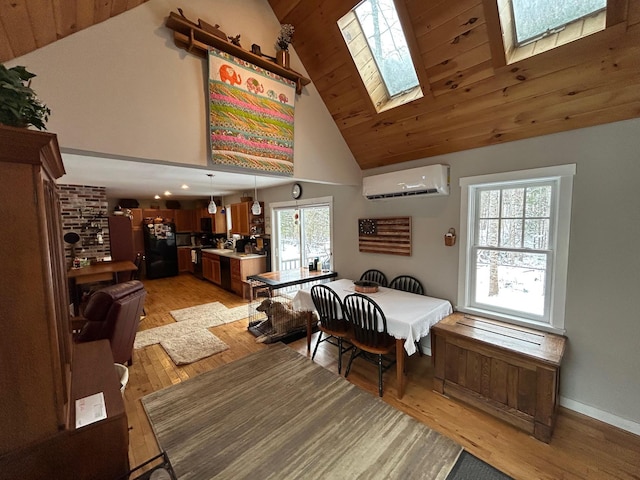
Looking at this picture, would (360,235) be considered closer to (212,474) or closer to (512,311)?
(512,311)

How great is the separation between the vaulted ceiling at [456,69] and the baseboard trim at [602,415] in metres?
2.29

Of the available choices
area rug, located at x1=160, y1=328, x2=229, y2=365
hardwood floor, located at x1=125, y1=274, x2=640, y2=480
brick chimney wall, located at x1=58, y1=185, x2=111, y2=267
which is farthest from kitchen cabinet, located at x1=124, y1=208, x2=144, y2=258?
hardwood floor, located at x1=125, y1=274, x2=640, y2=480

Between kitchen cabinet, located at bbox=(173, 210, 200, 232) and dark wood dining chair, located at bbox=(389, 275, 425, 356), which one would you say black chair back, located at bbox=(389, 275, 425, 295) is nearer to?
dark wood dining chair, located at bbox=(389, 275, 425, 356)

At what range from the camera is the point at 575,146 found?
2.10 m

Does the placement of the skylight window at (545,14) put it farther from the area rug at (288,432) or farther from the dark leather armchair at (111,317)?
the dark leather armchair at (111,317)

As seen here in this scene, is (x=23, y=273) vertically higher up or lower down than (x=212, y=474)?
higher up

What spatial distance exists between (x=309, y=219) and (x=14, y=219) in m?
4.15

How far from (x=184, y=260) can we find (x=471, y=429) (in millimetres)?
7873

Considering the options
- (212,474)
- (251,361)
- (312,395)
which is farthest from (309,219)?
(212,474)

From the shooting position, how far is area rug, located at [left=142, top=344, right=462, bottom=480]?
1727 mm

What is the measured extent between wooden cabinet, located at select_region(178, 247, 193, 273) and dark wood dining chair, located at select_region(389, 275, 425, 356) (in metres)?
6.55

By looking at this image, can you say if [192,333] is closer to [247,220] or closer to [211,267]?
[247,220]

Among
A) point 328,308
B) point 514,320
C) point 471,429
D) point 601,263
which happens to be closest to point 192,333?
point 328,308

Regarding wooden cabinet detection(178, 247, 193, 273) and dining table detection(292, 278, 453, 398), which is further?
wooden cabinet detection(178, 247, 193, 273)
